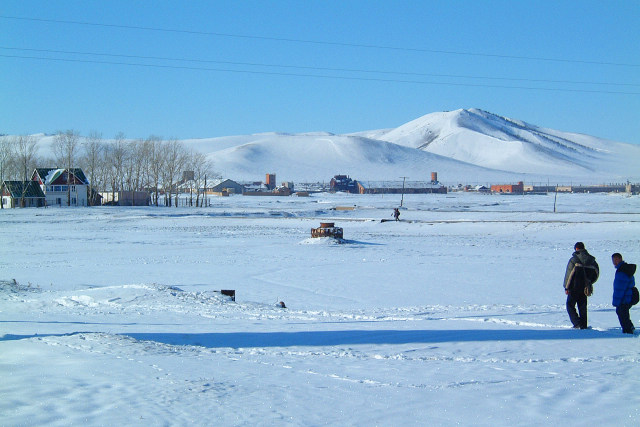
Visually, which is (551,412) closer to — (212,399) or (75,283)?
(212,399)

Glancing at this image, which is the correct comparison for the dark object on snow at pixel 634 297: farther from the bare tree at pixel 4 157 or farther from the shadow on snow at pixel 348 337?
the bare tree at pixel 4 157

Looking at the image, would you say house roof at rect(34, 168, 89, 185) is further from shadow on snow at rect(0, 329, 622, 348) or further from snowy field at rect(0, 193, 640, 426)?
shadow on snow at rect(0, 329, 622, 348)

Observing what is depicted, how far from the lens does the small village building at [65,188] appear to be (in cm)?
7869

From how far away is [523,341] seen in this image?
9102mm

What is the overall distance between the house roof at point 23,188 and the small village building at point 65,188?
1193 millimetres

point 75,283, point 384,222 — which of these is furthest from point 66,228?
point 75,283

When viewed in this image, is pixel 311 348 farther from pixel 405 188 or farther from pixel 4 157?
pixel 405 188

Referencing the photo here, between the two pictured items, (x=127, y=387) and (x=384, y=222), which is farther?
(x=384, y=222)

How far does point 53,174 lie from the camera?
80.4 m

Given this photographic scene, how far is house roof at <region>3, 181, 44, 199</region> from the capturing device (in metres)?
77.2

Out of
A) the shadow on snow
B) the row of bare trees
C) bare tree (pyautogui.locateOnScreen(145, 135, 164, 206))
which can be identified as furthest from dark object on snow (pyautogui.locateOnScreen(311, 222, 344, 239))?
bare tree (pyautogui.locateOnScreen(145, 135, 164, 206))

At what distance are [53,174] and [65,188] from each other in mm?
2757

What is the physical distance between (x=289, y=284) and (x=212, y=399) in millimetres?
12176

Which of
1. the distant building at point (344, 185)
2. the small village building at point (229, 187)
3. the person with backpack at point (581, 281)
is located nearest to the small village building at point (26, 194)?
the small village building at point (229, 187)
